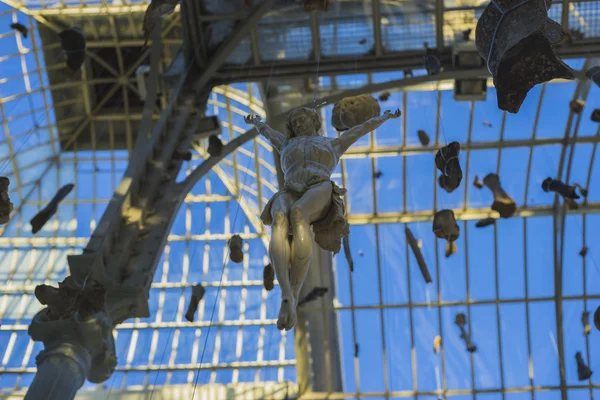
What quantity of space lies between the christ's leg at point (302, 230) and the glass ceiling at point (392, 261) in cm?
1531

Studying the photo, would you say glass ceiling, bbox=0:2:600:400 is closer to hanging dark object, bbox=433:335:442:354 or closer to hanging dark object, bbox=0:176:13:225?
hanging dark object, bbox=433:335:442:354

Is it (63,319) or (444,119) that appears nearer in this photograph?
(63,319)

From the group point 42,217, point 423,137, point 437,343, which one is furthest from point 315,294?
point 42,217

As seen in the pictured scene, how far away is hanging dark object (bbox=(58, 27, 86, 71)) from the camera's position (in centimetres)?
1550

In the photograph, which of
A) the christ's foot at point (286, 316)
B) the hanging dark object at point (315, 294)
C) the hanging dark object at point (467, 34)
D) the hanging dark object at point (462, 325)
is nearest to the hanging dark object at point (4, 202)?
the christ's foot at point (286, 316)

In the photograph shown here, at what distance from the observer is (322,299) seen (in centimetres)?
2622

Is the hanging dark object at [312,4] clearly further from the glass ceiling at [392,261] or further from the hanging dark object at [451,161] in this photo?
the glass ceiling at [392,261]

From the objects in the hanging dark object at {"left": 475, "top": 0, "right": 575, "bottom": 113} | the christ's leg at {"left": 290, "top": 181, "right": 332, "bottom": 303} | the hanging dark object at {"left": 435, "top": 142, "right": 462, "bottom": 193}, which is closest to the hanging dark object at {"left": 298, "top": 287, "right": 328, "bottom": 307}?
the hanging dark object at {"left": 435, "top": 142, "right": 462, "bottom": 193}

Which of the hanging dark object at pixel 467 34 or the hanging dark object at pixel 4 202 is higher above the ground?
the hanging dark object at pixel 467 34

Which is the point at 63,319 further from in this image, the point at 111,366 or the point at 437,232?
the point at 437,232

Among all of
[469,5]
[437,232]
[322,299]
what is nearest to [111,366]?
[437,232]

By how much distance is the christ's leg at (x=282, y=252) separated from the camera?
791 centimetres

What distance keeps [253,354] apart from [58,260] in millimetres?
6877

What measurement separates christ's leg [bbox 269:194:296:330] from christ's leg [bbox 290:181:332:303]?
0.08m
